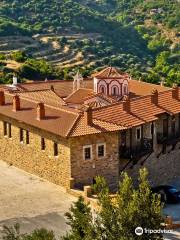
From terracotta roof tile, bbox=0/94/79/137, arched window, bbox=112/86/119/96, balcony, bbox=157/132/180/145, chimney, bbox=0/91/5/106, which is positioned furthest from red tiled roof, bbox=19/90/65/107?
balcony, bbox=157/132/180/145

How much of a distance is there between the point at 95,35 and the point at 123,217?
94.6 meters

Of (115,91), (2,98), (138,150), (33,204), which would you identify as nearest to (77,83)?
(115,91)

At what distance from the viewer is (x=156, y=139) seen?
4166 centimetres

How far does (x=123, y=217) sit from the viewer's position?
21.9 m

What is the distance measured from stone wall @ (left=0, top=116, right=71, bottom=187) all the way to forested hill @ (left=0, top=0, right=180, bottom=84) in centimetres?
2878

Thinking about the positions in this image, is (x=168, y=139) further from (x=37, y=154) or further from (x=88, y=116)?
(x=37, y=154)

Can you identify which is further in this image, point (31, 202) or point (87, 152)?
point (87, 152)

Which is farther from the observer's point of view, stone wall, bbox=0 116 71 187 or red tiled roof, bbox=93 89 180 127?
red tiled roof, bbox=93 89 180 127

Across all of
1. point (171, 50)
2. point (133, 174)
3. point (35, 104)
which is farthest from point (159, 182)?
point (171, 50)

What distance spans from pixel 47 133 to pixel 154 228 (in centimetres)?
1686

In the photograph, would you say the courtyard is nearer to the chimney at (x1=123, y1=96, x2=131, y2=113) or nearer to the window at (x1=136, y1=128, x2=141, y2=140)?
the window at (x1=136, y1=128, x2=141, y2=140)

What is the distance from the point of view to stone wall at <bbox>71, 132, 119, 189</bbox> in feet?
121

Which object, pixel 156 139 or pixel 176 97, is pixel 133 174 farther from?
pixel 176 97

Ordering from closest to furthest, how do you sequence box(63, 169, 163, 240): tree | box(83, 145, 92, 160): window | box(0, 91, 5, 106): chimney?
box(63, 169, 163, 240): tree < box(83, 145, 92, 160): window < box(0, 91, 5, 106): chimney
